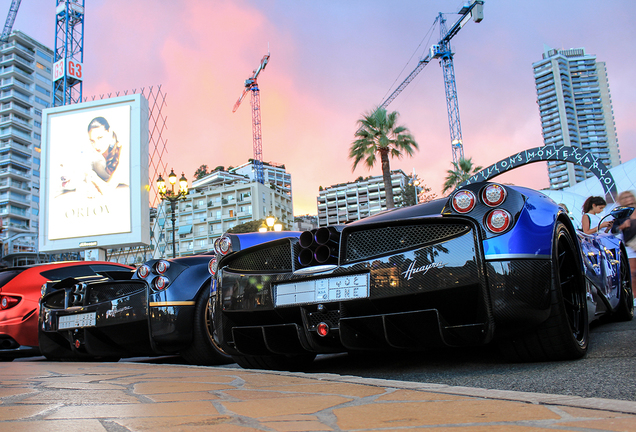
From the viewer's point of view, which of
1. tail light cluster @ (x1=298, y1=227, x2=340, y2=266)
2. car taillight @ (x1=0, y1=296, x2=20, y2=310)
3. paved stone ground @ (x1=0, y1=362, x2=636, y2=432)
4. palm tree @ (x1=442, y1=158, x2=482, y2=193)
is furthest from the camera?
palm tree @ (x1=442, y1=158, x2=482, y2=193)

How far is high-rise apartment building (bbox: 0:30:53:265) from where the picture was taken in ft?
266

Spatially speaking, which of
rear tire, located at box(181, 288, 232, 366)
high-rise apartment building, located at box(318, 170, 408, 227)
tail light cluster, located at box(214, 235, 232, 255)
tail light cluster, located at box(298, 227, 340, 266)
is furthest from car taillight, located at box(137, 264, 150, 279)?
high-rise apartment building, located at box(318, 170, 408, 227)

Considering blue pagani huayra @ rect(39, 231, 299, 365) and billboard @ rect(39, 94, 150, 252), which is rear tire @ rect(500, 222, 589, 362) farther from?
billboard @ rect(39, 94, 150, 252)

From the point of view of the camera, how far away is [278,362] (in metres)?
3.41

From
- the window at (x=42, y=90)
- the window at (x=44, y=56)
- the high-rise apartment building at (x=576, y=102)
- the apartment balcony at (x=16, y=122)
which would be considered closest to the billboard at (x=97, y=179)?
the apartment balcony at (x=16, y=122)

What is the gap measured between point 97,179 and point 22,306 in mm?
23975

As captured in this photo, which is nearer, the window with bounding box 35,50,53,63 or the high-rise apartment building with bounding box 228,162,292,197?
the window with bounding box 35,50,53,63

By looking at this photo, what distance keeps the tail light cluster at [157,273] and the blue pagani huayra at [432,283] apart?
1.15 meters

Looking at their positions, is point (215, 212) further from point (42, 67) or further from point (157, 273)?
point (157, 273)

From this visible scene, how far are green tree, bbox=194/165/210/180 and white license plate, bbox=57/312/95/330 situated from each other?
113543 mm

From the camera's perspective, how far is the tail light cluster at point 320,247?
2.83 m

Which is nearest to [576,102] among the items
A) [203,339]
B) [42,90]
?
[42,90]

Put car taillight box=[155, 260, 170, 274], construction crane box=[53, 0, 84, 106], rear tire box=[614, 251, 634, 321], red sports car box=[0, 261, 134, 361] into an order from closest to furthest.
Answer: car taillight box=[155, 260, 170, 274] → rear tire box=[614, 251, 634, 321] → red sports car box=[0, 261, 134, 361] → construction crane box=[53, 0, 84, 106]

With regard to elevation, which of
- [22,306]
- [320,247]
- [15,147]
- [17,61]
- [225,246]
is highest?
[17,61]
